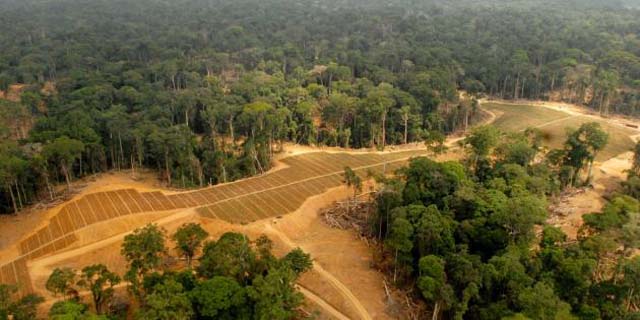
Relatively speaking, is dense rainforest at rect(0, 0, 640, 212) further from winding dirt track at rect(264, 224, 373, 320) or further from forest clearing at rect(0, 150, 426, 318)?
winding dirt track at rect(264, 224, 373, 320)

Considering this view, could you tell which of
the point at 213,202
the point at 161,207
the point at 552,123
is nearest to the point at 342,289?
the point at 213,202

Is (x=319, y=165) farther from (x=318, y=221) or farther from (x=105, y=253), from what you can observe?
(x=105, y=253)

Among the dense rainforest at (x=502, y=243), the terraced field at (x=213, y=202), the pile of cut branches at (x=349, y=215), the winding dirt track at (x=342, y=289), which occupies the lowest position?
the winding dirt track at (x=342, y=289)

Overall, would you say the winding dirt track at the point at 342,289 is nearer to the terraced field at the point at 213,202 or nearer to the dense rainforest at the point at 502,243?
the dense rainforest at the point at 502,243

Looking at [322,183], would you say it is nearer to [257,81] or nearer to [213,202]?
[213,202]

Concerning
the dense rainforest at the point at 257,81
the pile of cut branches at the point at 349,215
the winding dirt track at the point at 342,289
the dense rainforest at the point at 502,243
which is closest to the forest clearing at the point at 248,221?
the winding dirt track at the point at 342,289

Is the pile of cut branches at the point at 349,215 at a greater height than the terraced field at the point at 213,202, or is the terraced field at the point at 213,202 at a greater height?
the terraced field at the point at 213,202

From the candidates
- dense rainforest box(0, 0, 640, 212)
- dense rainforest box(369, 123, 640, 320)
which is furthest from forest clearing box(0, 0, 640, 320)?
dense rainforest box(0, 0, 640, 212)
